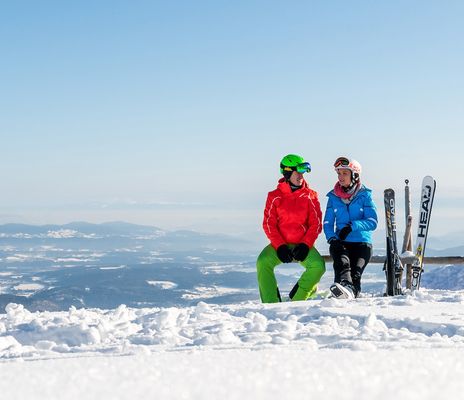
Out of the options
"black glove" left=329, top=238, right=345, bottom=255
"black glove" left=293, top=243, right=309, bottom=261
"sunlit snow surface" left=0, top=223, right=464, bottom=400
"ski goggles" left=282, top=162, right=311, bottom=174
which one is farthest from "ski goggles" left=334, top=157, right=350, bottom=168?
"sunlit snow surface" left=0, top=223, right=464, bottom=400

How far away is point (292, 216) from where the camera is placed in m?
7.45

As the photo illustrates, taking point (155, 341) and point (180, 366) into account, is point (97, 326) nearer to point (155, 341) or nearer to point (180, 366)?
point (155, 341)

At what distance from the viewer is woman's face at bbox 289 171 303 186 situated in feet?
24.4

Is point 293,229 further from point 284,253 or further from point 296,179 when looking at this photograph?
point 296,179

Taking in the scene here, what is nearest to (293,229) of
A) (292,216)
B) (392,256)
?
(292,216)

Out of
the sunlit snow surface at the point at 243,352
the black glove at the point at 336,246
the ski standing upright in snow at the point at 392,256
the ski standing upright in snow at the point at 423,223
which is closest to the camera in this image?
the sunlit snow surface at the point at 243,352

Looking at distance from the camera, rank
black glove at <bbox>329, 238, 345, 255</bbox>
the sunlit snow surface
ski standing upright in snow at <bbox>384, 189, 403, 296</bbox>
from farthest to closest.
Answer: ski standing upright in snow at <bbox>384, 189, 403, 296</bbox>, black glove at <bbox>329, 238, 345, 255</bbox>, the sunlit snow surface

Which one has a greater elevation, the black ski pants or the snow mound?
the black ski pants

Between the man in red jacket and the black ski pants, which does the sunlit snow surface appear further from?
the man in red jacket

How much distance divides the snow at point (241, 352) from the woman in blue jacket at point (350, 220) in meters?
1.04

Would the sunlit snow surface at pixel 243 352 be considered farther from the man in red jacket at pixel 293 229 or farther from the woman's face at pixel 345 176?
the woman's face at pixel 345 176

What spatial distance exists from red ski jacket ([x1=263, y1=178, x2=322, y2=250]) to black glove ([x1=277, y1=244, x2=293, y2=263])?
0.26ft

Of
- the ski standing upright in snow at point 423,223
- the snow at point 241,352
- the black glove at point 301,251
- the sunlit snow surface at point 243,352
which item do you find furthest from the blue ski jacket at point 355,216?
the ski standing upright in snow at point 423,223

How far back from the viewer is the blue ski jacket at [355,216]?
24.6 ft
